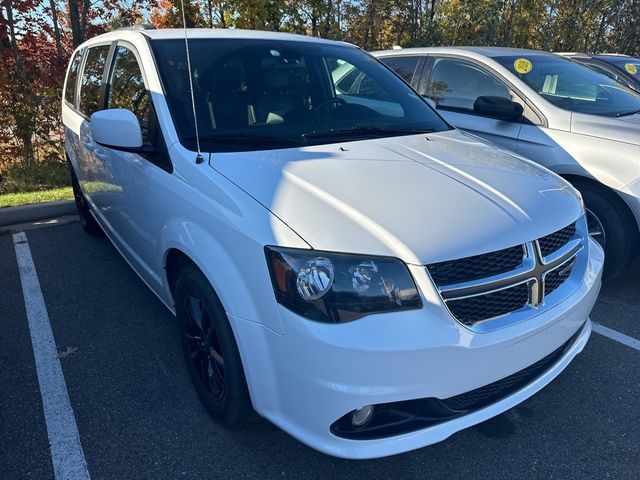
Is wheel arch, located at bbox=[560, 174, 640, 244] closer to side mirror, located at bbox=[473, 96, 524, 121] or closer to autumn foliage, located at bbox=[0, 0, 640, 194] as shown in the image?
side mirror, located at bbox=[473, 96, 524, 121]

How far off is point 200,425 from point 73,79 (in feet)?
11.7

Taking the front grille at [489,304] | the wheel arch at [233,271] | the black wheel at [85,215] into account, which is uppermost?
the wheel arch at [233,271]

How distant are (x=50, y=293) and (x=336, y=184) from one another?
108 inches

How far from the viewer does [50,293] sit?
3.83 m

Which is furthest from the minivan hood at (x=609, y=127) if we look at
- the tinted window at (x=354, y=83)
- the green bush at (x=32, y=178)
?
the green bush at (x=32, y=178)

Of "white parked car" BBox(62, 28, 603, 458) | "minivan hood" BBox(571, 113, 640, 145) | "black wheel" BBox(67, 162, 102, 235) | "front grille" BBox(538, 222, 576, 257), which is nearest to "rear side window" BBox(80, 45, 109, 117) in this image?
"white parked car" BBox(62, 28, 603, 458)

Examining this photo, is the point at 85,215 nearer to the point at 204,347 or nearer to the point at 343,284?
the point at 204,347

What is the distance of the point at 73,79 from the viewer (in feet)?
15.1

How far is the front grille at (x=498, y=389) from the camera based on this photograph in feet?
6.47

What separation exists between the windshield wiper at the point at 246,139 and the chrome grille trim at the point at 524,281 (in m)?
1.13

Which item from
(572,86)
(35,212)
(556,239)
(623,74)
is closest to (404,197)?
(556,239)

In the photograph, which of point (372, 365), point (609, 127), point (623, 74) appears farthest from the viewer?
point (623, 74)

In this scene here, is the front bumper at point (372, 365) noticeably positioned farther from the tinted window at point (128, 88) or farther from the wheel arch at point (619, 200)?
the wheel arch at point (619, 200)

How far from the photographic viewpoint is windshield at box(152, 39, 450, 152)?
8.54 feet
